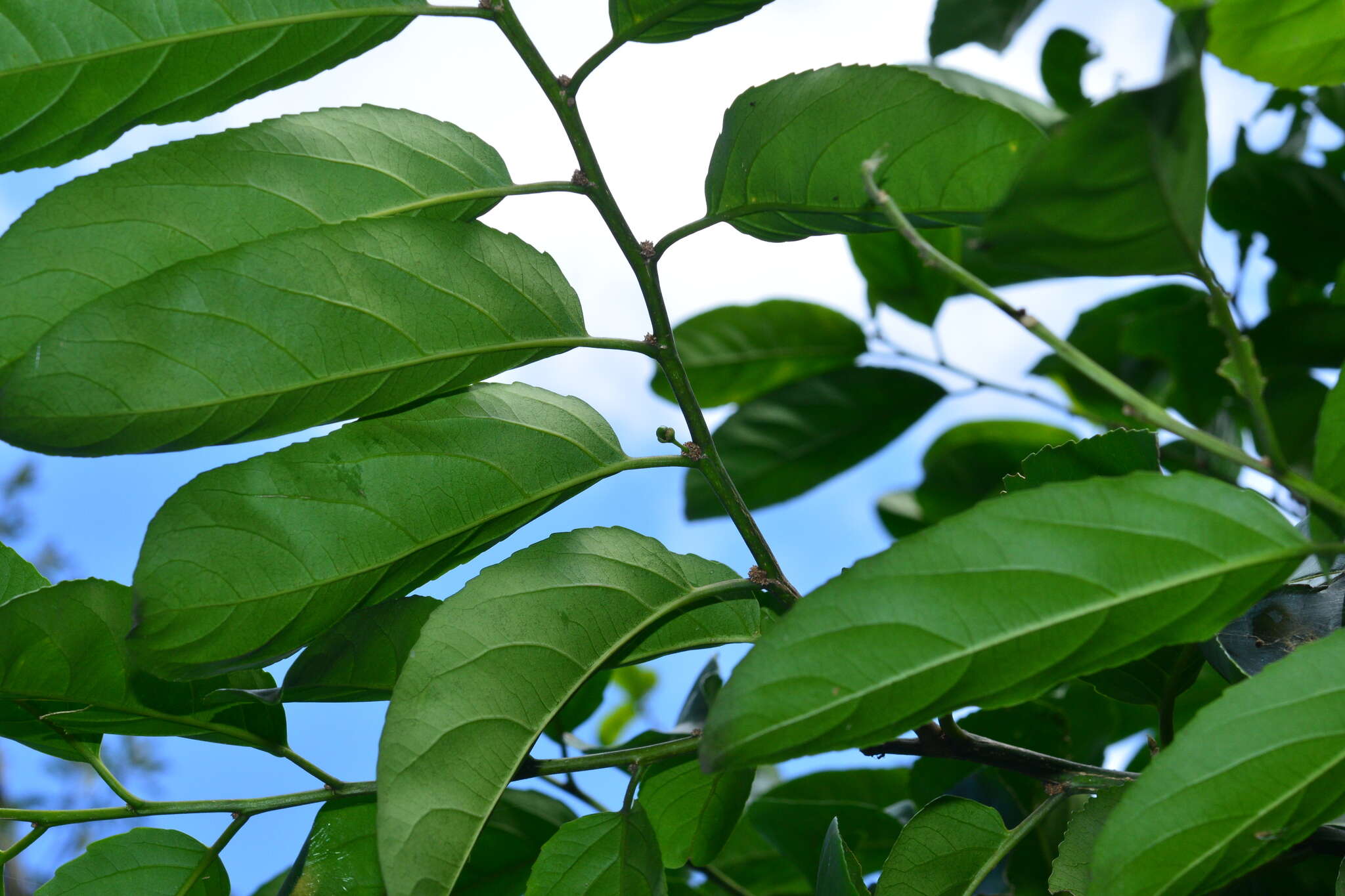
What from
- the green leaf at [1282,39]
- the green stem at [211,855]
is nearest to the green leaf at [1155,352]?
the green leaf at [1282,39]

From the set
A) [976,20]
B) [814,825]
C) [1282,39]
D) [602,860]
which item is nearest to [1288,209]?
[976,20]

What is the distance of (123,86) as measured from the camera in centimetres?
56

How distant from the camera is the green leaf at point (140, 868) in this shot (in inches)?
23.3

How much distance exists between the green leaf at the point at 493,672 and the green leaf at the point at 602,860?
14mm

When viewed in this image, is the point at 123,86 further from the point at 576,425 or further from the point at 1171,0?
the point at 1171,0

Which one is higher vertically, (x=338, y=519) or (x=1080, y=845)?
(x=338, y=519)

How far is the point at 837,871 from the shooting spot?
0.53m

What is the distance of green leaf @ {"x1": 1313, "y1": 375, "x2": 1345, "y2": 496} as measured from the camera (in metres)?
0.40

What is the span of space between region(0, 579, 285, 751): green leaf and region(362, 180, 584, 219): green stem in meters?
0.28

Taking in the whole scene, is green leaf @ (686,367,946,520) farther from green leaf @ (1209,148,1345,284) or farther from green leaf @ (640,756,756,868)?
green leaf @ (640,756,756,868)

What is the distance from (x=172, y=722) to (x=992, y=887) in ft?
2.58

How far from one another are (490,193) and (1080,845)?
51cm

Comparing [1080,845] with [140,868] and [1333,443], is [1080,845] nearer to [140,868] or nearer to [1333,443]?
[1333,443]

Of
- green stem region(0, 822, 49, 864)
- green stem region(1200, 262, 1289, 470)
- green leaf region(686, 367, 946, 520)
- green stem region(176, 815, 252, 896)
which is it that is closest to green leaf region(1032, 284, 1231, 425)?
green leaf region(686, 367, 946, 520)
